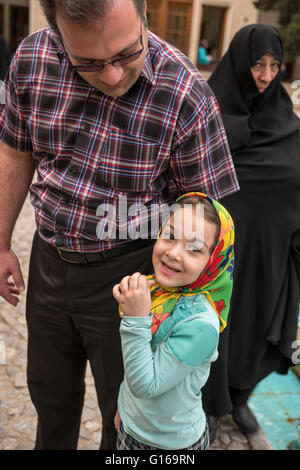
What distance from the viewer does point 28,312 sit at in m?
2.09

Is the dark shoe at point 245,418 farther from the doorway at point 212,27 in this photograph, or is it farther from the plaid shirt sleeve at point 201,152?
the doorway at point 212,27

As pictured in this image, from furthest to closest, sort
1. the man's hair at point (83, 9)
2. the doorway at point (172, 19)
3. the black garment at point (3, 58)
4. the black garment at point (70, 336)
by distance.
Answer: the doorway at point (172, 19)
the black garment at point (3, 58)
the black garment at point (70, 336)
the man's hair at point (83, 9)

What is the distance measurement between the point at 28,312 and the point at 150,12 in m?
16.9

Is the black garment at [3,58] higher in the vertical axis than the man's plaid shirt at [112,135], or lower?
lower

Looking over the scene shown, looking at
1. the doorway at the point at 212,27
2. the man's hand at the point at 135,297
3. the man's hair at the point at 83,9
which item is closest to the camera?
the man's hair at the point at 83,9

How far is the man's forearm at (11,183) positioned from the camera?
193 centimetres

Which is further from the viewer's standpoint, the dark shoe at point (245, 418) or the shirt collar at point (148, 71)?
the dark shoe at point (245, 418)

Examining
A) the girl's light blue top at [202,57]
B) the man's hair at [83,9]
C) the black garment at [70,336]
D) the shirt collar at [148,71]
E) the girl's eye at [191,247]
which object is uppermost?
the man's hair at [83,9]

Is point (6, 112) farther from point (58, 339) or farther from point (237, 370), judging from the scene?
point (237, 370)

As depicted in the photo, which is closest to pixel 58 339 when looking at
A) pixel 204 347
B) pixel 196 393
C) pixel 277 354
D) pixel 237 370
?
pixel 196 393

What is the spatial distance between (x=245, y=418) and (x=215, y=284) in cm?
169

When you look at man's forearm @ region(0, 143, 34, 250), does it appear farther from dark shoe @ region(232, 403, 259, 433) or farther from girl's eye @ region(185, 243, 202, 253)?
dark shoe @ region(232, 403, 259, 433)

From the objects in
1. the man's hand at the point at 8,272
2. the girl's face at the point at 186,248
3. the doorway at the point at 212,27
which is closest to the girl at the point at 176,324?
the girl's face at the point at 186,248

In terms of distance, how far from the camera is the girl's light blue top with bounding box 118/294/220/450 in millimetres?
1422
